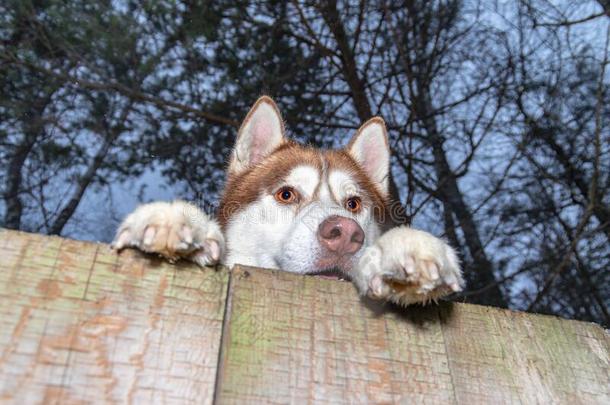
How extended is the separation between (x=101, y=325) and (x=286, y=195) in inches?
98.3

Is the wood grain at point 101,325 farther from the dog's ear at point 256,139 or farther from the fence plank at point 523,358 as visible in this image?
the dog's ear at point 256,139

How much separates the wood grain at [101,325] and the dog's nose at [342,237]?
1.42 meters

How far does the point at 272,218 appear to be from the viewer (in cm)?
378

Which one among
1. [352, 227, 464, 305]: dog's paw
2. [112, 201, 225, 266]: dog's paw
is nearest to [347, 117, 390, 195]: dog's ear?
[352, 227, 464, 305]: dog's paw

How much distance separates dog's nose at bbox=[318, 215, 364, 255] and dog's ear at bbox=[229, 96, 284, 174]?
5.23 feet

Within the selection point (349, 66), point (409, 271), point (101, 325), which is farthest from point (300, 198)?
point (349, 66)

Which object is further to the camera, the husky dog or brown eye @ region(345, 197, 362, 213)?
brown eye @ region(345, 197, 362, 213)

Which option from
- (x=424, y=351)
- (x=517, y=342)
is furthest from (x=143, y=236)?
(x=517, y=342)

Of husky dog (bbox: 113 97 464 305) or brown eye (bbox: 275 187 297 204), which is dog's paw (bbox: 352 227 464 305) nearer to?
husky dog (bbox: 113 97 464 305)

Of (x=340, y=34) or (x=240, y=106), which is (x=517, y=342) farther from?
(x=240, y=106)

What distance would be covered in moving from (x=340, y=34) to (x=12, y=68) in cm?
346

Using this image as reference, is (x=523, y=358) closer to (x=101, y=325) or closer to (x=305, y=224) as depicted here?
(x=101, y=325)

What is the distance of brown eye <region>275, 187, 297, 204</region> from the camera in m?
3.87

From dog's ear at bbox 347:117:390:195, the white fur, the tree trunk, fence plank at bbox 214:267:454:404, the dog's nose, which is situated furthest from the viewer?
the tree trunk
